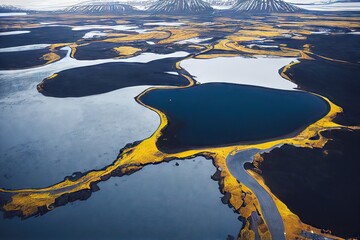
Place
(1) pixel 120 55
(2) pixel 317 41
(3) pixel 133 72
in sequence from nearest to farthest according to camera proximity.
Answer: (3) pixel 133 72, (1) pixel 120 55, (2) pixel 317 41

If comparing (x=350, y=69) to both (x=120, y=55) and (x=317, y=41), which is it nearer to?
(x=317, y=41)

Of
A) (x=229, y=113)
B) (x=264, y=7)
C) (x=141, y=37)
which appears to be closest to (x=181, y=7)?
(x=264, y=7)

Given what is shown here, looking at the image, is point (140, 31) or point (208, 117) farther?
point (140, 31)

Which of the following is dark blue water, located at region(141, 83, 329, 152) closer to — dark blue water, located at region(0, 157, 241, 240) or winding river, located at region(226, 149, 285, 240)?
winding river, located at region(226, 149, 285, 240)

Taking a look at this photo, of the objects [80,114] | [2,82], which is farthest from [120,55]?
[80,114]

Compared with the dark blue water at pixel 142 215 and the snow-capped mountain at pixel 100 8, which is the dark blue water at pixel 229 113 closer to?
the dark blue water at pixel 142 215

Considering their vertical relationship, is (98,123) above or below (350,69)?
below

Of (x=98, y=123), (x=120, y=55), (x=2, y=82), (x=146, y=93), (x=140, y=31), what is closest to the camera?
(x=98, y=123)

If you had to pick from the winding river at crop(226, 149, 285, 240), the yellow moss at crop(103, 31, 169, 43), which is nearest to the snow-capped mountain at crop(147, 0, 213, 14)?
the yellow moss at crop(103, 31, 169, 43)
